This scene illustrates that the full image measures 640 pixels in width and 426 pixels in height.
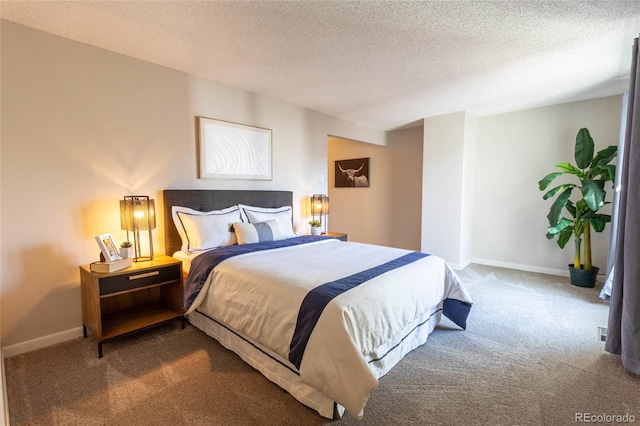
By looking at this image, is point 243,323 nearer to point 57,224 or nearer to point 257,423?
point 257,423

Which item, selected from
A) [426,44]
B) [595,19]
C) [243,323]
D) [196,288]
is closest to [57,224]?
[196,288]

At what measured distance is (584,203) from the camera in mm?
3855

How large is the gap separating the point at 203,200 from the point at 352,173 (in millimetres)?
3989

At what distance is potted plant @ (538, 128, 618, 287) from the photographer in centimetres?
359

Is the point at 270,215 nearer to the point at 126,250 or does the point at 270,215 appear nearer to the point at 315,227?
the point at 315,227

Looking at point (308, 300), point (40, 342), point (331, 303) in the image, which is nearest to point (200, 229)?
point (40, 342)

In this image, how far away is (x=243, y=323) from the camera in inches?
82.5

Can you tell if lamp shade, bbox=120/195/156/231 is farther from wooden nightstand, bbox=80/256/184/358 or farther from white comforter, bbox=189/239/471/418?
white comforter, bbox=189/239/471/418

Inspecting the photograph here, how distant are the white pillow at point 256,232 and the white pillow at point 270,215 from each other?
6.8 inches

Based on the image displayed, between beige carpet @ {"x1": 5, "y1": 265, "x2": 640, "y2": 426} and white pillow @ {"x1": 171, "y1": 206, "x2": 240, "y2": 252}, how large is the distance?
0.80 meters

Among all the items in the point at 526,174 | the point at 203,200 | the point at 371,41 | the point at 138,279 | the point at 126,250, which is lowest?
the point at 138,279

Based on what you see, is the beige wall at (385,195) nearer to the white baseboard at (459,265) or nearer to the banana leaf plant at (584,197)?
the white baseboard at (459,265)

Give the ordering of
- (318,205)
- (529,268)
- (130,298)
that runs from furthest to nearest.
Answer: (529,268)
(318,205)
(130,298)

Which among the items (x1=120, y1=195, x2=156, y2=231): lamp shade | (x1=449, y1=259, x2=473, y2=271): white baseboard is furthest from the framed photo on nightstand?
(x1=449, y1=259, x2=473, y2=271): white baseboard
